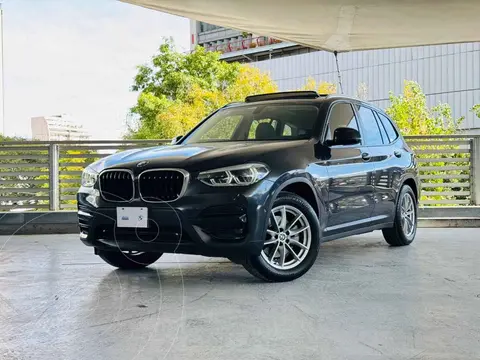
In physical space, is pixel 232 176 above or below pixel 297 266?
above

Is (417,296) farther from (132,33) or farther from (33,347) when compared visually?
(132,33)

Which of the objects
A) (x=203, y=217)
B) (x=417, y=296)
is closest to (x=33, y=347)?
(x=203, y=217)

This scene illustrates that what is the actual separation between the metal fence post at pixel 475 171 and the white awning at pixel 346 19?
8.86ft

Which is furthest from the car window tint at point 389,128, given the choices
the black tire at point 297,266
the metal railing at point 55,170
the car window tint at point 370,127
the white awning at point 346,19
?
the metal railing at point 55,170

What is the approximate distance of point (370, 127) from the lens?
7.97 metres

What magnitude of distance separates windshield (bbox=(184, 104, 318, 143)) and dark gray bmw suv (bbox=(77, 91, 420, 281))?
0.04 ft

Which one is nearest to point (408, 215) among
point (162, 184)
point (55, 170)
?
point (162, 184)

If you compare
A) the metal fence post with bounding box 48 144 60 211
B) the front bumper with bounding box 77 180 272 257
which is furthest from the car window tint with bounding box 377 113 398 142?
the metal fence post with bounding box 48 144 60 211

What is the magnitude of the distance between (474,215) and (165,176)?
24.3 feet

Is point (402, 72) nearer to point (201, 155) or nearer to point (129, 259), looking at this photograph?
point (129, 259)

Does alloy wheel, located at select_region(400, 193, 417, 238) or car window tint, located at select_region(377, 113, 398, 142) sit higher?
car window tint, located at select_region(377, 113, 398, 142)

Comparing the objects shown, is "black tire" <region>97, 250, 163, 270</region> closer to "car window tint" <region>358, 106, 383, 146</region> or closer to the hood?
the hood

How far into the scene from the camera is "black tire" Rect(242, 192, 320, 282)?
5879 millimetres

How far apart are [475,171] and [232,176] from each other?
25.8ft
